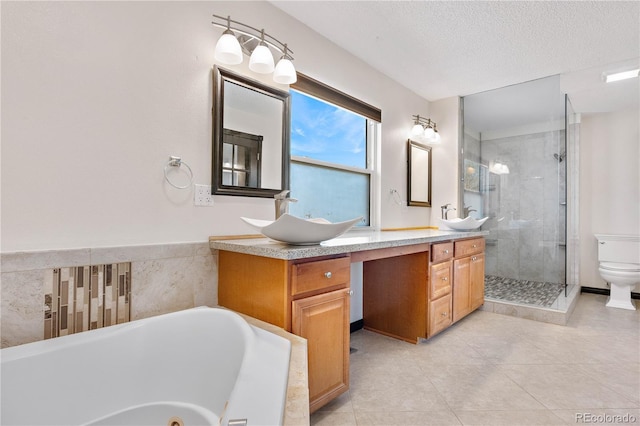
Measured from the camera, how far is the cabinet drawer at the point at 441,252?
2303mm

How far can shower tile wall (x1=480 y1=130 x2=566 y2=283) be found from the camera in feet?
10.8

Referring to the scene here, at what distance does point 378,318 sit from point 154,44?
2.41 meters

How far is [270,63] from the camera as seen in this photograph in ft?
5.60

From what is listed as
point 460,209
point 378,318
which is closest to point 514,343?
point 378,318

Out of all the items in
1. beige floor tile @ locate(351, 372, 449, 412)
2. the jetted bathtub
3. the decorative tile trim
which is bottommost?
beige floor tile @ locate(351, 372, 449, 412)

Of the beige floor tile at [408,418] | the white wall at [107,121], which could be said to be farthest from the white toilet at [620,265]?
the white wall at [107,121]

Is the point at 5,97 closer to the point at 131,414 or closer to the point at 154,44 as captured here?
the point at 154,44

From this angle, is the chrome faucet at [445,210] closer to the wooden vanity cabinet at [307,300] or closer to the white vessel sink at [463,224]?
the white vessel sink at [463,224]

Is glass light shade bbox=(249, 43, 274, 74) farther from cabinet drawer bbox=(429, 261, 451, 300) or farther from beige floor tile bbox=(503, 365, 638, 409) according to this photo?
beige floor tile bbox=(503, 365, 638, 409)

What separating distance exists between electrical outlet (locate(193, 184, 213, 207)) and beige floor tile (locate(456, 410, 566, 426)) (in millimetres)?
1672

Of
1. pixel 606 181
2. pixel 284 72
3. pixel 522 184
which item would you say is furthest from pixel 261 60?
pixel 606 181

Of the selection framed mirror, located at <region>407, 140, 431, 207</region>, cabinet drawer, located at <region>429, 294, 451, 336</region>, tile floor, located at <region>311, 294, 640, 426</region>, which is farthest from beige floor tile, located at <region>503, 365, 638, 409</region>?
framed mirror, located at <region>407, 140, 431, 207</region>

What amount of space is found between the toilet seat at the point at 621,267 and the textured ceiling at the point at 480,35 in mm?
1837

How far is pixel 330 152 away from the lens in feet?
8.14
